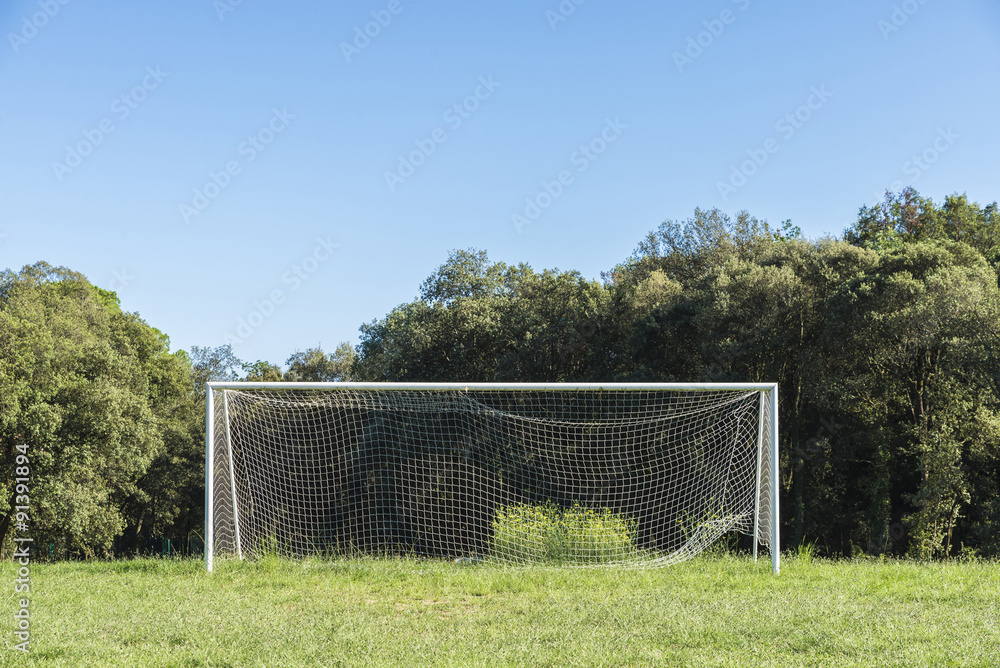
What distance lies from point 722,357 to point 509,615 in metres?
13.9

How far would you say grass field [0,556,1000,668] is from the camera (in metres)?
4.85

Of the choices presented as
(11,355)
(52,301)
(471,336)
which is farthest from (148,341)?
(471,336)

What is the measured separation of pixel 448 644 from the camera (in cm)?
519

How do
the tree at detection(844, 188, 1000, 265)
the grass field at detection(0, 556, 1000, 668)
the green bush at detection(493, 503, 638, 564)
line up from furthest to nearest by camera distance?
the tree at detection(844, 188, 1000, 265)
the green bush at detection(493, 503, 638, 564)
the grass field at detection(0, 556, 1000, 668)

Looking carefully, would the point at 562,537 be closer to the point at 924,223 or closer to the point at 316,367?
the point at 924,223

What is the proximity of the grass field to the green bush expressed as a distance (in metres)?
0.99

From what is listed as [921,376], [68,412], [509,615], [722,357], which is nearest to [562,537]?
[509,615]

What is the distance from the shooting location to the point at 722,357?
18.7m

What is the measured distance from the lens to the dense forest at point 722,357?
53.1 ft

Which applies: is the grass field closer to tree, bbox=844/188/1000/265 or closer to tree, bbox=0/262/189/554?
tree, bbox=0/262/189/554

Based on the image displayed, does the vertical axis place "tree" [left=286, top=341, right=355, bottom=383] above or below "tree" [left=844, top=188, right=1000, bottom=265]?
below

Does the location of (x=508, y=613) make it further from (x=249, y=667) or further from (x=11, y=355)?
(x=11, y=355)

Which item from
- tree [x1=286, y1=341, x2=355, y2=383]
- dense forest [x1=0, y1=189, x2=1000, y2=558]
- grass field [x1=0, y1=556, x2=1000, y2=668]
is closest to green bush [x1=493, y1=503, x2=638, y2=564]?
grass field [x1=0, y1=556, x2=1000, y2=668]

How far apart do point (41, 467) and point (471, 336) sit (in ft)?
39.5
